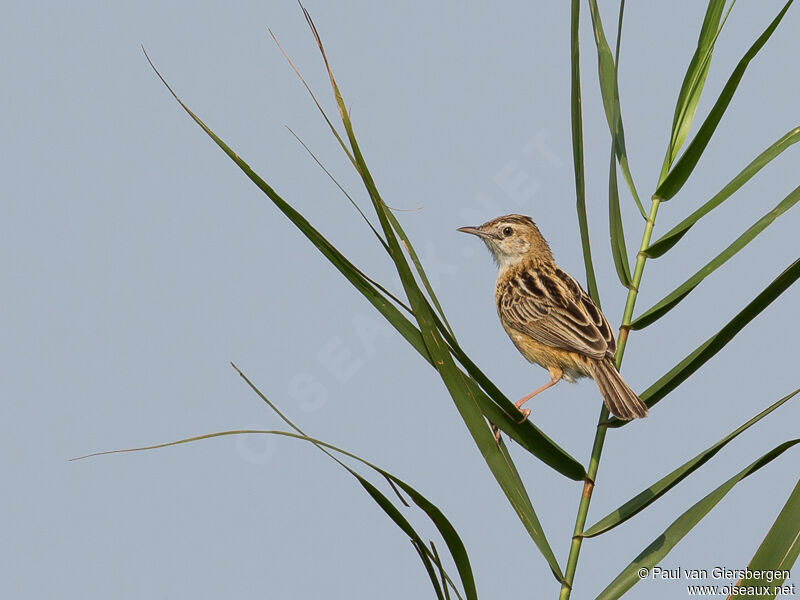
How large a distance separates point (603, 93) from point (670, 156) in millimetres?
659

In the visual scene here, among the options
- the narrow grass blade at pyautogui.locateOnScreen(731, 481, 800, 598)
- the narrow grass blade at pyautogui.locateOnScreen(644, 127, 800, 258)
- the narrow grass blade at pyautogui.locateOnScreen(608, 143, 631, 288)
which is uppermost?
the narrow grass blade at pyautogui.locateOnScreen(608, 143, 631, 288)

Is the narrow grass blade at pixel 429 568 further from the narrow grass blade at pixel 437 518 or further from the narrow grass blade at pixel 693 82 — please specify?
the narrow grass blade at pixel 693 82

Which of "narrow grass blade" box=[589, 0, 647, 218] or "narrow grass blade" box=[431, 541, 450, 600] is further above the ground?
"narrow grass blade" box=[589, 0, 647, 218]

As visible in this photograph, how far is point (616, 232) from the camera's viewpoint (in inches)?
223

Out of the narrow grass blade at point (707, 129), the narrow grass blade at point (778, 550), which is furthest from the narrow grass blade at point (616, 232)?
the narrow grass blade at point (778, 550)

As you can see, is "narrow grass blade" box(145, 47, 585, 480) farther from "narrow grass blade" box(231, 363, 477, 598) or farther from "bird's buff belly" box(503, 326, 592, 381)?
"bird's buff belly" box(503, 326, 592, 381)

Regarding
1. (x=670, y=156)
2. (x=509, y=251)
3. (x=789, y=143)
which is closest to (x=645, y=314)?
(x=670, y=156)

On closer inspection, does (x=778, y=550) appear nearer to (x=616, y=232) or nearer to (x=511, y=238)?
(x=616, y=232)

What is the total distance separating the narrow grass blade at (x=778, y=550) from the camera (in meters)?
4.70

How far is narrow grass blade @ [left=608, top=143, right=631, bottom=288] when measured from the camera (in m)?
5.60

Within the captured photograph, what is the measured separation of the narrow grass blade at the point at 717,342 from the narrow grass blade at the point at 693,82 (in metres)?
1.04

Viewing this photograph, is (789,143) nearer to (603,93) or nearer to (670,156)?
(670,156)

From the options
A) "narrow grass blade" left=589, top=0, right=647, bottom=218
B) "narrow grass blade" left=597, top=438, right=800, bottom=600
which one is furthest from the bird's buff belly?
"narrow grass blade" left=597, top=438, right=800, bottom=600

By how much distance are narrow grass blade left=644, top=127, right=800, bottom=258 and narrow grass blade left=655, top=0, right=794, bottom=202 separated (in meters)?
0.24
